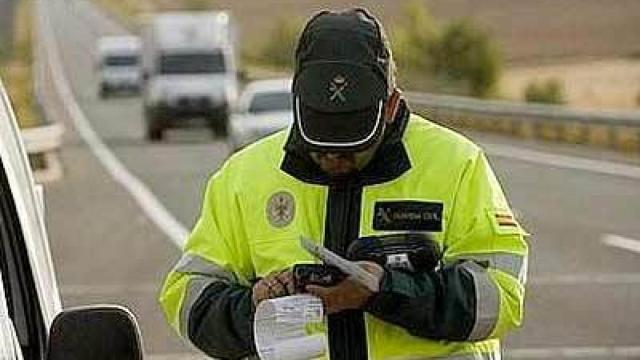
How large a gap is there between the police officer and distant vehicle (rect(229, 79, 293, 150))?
2731cm

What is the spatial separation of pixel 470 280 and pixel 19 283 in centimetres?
98

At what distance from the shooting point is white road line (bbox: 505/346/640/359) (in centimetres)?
1166

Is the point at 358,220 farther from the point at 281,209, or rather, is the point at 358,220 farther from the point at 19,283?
the point at 19,283

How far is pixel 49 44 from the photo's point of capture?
11288cm

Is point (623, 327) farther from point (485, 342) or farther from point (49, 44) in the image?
point (49, 44)

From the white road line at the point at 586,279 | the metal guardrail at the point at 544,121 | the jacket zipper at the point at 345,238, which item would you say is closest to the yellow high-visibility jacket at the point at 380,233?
the jacket zipper at the point at 345,238

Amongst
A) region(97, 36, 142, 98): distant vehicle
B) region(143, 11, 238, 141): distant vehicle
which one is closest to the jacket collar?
region(143, 11, 238, 141): distant vehicle

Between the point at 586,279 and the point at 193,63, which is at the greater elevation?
the point at 586,279

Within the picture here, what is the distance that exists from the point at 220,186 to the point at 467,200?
1.71 ft

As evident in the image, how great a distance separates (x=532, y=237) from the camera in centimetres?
1867

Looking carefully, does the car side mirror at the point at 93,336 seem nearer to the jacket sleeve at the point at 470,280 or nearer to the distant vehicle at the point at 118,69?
the jacket sleeve at the point at 470,280

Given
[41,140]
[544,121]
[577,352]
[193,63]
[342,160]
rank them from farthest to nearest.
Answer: [193,63] < [544,121] < [41,140] < [577,352] < [342,160]

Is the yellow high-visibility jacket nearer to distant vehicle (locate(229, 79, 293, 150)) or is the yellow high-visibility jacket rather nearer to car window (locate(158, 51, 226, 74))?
distant vehicle (locate(229, 79, 293, 150))

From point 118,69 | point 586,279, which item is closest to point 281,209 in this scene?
point 586,279
